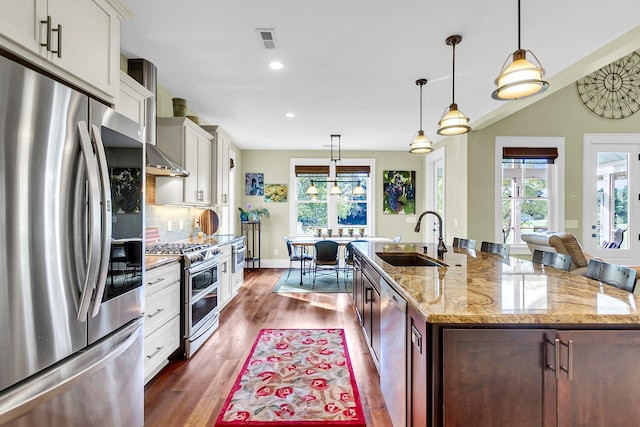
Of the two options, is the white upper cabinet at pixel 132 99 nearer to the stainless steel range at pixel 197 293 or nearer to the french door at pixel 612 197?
the stainless steel range at pixel 197 293

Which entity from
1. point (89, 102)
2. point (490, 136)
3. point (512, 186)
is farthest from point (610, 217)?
point (89, 102)

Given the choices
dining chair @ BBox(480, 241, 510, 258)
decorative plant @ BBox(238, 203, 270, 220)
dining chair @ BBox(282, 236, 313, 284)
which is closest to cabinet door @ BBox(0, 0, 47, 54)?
dining chair @ BBox(480, 241, 510, 258)

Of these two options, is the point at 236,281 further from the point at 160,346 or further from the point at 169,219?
the point at 160,346

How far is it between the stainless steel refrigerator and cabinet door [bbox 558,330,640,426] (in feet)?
6.03

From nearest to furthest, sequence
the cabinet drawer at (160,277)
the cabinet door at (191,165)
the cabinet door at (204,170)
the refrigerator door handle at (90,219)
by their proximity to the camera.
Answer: the refrigerator door handle at (90,219) < the cabinet drawer at (160,277) < the cabinet door at (191,165) < the cabinet door at (204,170)

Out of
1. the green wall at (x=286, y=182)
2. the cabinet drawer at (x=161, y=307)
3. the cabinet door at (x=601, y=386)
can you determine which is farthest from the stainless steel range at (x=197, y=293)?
the green wall at (x=286, y=182)

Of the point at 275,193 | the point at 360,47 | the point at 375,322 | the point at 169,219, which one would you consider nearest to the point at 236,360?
the point at 375,322

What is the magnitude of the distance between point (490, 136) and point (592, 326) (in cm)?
451

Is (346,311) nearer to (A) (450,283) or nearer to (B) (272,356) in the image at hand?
(B) (272,356)

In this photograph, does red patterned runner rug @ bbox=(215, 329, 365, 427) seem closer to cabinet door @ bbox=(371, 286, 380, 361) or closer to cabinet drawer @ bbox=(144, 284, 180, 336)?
cabinet door @ bbox=(371, 286, 380, 361)

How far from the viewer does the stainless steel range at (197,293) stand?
274cm

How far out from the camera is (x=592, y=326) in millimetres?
1147

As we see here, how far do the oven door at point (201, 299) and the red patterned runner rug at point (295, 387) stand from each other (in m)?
0.57

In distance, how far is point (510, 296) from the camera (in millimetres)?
1380
